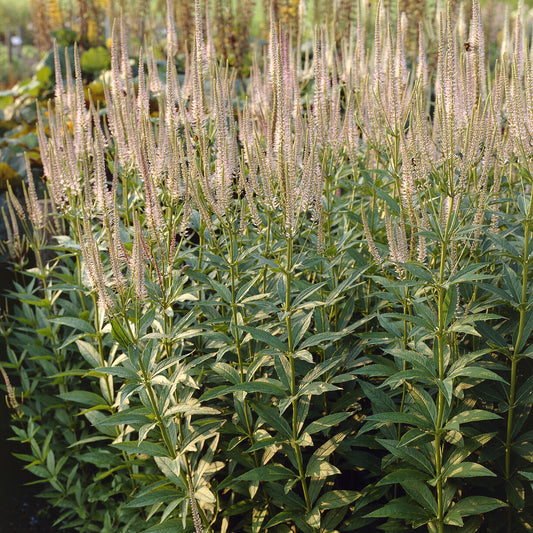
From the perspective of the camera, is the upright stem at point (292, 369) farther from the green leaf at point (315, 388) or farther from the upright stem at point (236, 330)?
the upright stem at point (236, 330)

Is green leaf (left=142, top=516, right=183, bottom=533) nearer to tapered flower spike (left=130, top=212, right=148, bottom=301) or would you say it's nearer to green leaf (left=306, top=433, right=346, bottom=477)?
green leaf (left=306, top=433, right=346, bottom=477)

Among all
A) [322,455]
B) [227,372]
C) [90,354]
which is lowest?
[322,455]

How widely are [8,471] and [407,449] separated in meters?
3.98

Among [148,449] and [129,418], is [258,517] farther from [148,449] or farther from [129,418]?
[129,418]

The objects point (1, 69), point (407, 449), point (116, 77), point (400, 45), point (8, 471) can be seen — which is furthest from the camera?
point (1, 69)

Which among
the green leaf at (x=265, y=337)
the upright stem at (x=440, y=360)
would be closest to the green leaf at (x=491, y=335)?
the upright stem at (x=440, y=360)

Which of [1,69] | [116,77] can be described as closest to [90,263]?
[116,77]

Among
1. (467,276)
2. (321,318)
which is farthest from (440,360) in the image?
(321,318)

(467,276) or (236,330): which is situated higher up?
(467,276)

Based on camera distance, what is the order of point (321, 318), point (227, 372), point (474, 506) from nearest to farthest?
point (474, 506) → point (227, 372) → point (321, 318)

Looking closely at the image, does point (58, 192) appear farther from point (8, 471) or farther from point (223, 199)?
point (8, 471)

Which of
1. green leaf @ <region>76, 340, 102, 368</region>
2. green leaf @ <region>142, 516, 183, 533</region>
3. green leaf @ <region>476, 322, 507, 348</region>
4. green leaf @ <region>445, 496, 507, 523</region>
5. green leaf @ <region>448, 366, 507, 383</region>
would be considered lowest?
green leaf @ <region>142, 516, 183, 533</region>

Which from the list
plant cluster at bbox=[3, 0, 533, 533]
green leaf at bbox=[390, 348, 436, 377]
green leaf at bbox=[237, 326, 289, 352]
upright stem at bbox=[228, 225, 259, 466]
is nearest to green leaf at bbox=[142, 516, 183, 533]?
plant cluster at bbox=[3, 0, 533, 533]

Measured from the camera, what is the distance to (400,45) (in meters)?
4.03
